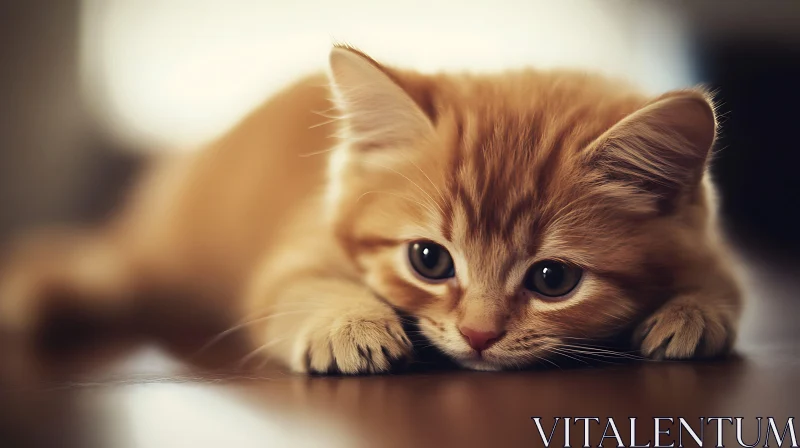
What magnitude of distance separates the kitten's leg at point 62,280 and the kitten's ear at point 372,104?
60cm

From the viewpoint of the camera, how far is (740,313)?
1.21m

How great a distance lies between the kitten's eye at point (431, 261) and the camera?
1130 millimetres

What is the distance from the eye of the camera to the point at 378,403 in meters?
0.92

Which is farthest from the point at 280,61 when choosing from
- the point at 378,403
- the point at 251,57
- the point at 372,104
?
the point at 378,403

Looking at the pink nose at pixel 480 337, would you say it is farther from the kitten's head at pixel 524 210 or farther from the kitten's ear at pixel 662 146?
the kitten's ear at pixel 662 146

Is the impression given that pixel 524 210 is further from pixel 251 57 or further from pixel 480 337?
pixel 251 57

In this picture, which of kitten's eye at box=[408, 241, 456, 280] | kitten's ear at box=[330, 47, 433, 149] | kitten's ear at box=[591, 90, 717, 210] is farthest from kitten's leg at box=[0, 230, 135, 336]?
kitten's ear at box=[591, 90, 717, 210]

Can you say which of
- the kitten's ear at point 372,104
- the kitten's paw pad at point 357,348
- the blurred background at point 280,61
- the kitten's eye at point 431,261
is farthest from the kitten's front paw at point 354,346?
the blurred background at point 280,61

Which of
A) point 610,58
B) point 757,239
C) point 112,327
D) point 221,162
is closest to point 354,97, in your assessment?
point 221,162

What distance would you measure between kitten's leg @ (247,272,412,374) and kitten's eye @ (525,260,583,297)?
213 mm

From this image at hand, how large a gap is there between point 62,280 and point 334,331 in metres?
0.73

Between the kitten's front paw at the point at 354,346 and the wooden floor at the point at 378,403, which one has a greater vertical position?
the kitten's front paw at the point at 354,346

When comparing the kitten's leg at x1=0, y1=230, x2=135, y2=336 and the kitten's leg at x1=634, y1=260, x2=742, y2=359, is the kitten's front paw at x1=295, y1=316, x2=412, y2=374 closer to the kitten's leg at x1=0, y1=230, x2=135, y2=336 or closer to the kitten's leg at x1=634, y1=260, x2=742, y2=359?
the kitten's leg at x1=634, y1=260, x2=742, y2=359

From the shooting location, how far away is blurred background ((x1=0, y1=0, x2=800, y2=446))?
1.42 meters
